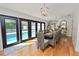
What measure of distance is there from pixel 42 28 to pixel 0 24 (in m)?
1.40

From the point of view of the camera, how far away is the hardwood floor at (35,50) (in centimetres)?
→ 286

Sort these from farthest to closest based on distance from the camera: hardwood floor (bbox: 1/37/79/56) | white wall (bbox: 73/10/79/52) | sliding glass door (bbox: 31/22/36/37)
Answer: white wall (bbox: 73/10/79/52)
sliding glass door (bbox: 31/22/36/37)
hardwood floor (bbox: 1/37/79/56)

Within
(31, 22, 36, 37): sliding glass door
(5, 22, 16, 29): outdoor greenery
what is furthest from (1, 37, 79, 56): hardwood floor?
(5, 22, 16, 29): outdoor greenery

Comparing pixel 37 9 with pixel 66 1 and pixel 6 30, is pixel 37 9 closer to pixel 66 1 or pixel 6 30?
pixel 66 1

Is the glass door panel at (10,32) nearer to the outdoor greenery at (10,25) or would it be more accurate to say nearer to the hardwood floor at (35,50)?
the outdoor greenery at (10,25)

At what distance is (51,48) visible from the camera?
3371 millimetres

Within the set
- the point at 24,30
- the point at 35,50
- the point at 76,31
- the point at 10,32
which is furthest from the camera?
the point at 76,31

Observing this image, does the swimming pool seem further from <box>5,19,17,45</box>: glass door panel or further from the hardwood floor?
the hardwood floor

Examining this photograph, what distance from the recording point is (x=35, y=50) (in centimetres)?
307

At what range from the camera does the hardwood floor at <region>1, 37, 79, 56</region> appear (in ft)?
9.37

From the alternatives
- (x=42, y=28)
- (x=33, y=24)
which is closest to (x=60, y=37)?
(x=42, y=28)

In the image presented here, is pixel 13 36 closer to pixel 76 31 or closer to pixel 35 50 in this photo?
pixel 35 50

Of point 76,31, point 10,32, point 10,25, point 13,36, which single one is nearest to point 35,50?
point 13,36

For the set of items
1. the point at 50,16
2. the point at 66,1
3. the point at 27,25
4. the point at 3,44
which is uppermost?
the point at 66,1
